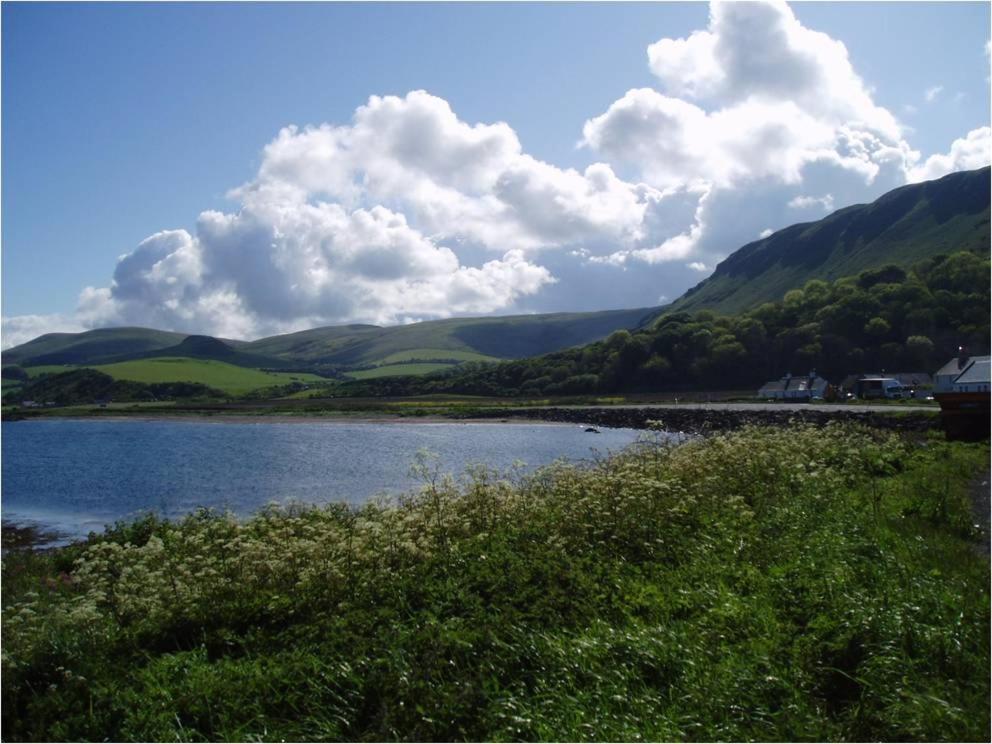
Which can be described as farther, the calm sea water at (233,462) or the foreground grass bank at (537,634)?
the calm sea water at (233,462)

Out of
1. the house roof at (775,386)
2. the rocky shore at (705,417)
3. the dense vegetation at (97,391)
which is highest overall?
the dense vegetation at (97,391)

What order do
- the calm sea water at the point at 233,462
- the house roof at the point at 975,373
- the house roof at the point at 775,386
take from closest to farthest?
the calm sea water at the point at 233,462, the house roof at the point at 975,373, the house roof at the point at 775,386

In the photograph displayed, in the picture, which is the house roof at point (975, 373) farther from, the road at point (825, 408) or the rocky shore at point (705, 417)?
the road at point (825, 408)

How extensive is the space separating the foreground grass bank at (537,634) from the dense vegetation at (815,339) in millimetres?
92978

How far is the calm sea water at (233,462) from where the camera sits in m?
27.1

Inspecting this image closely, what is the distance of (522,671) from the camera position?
645 cm

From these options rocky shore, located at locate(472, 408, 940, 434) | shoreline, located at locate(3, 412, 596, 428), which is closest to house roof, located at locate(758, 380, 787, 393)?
rocky shore, located at locate(472, 408, 940, 434)

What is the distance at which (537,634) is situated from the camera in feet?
22.6

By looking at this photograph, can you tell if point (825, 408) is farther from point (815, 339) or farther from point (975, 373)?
point (815, 339)

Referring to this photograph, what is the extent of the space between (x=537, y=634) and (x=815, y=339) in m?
106

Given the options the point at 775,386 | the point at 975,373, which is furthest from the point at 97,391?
the point at 975,373

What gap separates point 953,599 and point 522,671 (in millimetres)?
4208

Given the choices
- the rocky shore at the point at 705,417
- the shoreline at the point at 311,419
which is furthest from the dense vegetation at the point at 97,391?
the rocky shore at the point at 705,417

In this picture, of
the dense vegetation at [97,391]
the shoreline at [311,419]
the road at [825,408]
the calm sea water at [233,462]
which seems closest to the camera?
the calm sea water at [233,462]
